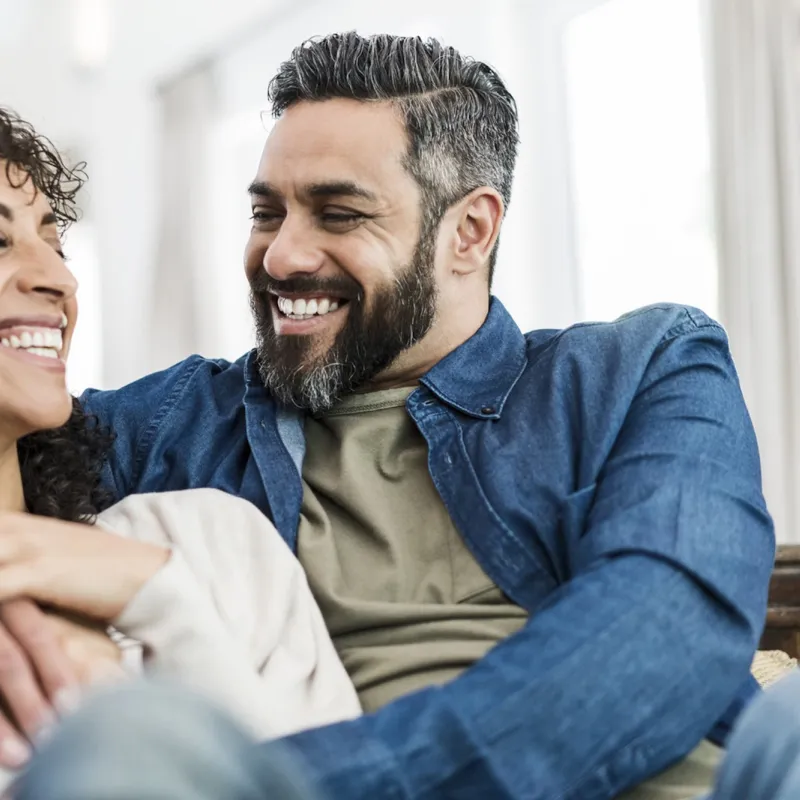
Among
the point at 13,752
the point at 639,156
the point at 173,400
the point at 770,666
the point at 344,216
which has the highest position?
the point at 639,156

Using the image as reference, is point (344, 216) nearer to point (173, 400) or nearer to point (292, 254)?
point (292, 254)

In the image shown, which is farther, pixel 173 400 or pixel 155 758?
pixel 173 400

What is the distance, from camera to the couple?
1130mm

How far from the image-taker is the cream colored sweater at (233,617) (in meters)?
1.18

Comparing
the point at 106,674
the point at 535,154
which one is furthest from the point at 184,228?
the point at 106,674

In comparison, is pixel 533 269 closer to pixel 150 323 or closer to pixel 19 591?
pixel 150 323

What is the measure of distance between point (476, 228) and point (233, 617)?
81 centimetres

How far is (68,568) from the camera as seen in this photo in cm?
120

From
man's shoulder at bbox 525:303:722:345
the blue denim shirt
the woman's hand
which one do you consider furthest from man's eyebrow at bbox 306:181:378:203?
the woman's hand

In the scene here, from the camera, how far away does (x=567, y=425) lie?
148 cm

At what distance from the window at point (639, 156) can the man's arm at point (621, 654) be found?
102 inches

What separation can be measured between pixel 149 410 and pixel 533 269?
2846mm

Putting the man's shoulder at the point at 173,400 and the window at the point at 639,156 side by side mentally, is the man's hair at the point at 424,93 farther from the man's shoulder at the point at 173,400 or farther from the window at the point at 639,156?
the window at the point at 639,156

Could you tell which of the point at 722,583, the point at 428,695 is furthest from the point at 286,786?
the point at 722,583
